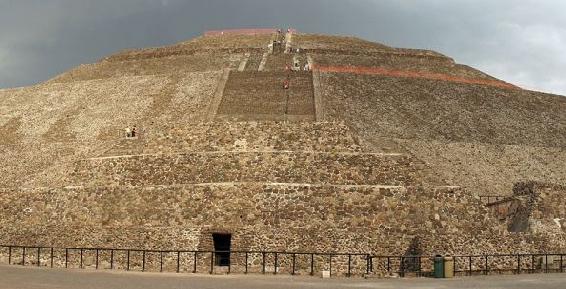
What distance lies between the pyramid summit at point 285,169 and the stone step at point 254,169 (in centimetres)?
6

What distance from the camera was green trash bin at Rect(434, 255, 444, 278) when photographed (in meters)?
24.1

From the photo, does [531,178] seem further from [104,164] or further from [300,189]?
[104,164]

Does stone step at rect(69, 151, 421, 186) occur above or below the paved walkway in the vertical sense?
above

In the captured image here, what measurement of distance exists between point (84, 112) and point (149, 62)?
11.5m

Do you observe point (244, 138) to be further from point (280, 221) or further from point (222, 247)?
point (222, 247)

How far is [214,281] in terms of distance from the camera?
21078mm

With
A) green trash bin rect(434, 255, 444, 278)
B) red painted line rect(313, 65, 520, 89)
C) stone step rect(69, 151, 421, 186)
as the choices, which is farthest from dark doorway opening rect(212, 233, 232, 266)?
red painted line rect(313, 65, 520, 89)

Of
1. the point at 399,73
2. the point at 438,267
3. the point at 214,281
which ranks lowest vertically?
the point at 214,281

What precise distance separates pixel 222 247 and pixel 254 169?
3565 mm

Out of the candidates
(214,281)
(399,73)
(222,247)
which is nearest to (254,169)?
(222,247)

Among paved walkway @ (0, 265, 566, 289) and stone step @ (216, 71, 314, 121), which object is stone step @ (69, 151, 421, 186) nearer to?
paved walkway @ (0, 265, 566, 289)

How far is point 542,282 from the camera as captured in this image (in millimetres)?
21609

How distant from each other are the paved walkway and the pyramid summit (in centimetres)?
237

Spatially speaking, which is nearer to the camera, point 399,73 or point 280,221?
point 280,221
